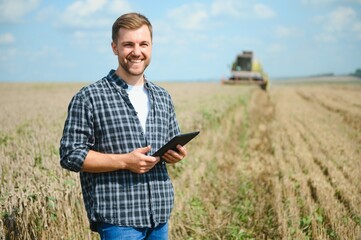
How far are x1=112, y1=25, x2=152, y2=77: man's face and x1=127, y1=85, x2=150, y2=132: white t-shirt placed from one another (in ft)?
0.33

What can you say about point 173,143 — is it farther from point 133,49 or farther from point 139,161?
point 133,49

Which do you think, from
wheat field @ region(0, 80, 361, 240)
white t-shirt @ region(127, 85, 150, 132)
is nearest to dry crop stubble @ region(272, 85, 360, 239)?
wheat field @ region(0, 80, 361, 240)

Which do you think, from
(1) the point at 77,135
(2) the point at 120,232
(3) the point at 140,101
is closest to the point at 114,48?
(3) the point at 140,101

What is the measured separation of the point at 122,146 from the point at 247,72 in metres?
30.9

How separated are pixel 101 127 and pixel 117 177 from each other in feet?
1.04

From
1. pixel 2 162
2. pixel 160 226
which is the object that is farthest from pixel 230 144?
pixel 160 226

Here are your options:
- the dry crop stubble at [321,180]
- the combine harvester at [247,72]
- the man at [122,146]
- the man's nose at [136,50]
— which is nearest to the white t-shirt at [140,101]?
the man at [122,146]

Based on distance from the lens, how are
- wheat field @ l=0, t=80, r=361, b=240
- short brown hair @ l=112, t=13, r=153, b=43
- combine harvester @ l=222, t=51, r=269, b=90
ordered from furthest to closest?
1. combine harvester @ l=222, t=51, r=269, b=90
2. wheat field @ l=0, t=80, r=361, b=240
3. short brown hair @ l=112, t=13, r=153, b=43

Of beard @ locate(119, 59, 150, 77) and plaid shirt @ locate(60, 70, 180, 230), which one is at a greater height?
beard @ locate(119, 59, 150, 77)

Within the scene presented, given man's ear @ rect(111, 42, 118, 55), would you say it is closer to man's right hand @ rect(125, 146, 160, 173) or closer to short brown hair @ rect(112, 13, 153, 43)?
short brown hair @ rect(112, 13, 153, 43)

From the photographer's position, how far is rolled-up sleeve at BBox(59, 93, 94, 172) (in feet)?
7.34

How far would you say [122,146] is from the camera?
2385 millimetres

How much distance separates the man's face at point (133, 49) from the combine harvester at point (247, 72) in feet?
96.9

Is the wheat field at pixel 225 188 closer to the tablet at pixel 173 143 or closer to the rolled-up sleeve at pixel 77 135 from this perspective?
the rolled-up sleeve at pixel 77 135
